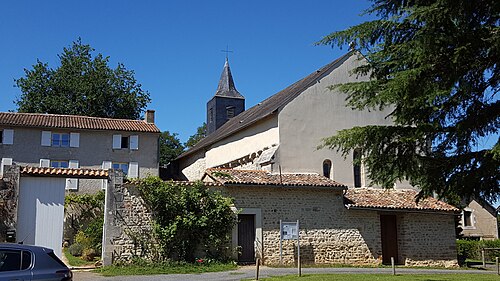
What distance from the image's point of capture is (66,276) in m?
7.57

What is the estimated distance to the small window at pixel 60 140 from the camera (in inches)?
1238

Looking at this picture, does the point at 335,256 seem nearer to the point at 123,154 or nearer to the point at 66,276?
the point at 66,276

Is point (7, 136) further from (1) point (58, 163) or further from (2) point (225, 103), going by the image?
(2) point (225, 103)

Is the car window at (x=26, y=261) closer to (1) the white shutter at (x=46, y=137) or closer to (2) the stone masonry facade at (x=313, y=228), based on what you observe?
(2) the stone masonry facade at (x=313, y=228)

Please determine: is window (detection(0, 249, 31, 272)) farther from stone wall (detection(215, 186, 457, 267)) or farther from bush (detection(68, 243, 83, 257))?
bush (detection(68, 243, 83, 257))

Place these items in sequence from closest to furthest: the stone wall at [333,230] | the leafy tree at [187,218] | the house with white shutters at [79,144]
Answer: the leafy tree at [187,218] < the stone wall at [333,230] < the house with white shutters at [79,144]

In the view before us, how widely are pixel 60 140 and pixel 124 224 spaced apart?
17.2 m

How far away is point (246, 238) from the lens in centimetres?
1816

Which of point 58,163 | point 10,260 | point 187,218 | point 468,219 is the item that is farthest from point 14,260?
point 468,219

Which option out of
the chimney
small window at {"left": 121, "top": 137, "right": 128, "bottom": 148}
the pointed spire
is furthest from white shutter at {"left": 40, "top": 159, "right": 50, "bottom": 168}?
the pointed spire

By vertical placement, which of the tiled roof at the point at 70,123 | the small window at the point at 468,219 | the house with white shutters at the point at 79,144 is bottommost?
the small window at the point at 468,219

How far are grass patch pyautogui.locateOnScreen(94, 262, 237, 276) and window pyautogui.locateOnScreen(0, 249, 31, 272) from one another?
25.4ft

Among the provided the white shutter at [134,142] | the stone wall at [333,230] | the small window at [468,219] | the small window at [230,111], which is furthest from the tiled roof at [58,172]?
the small window at [468,219]

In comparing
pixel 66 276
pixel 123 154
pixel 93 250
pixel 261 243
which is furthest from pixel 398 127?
pixel 123 154
